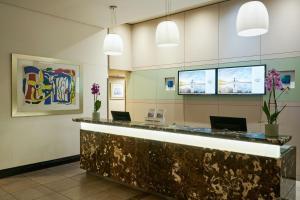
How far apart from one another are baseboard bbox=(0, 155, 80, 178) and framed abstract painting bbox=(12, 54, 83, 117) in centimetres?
103

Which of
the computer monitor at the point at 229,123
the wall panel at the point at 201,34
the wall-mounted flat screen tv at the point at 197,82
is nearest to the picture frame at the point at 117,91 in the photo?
the wall-mounted flat screen tv at the point at 197,82

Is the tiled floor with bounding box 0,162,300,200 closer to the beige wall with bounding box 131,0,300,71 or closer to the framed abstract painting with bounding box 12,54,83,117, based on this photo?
A: the framed abstract painting with bounding box 12,54,83,117

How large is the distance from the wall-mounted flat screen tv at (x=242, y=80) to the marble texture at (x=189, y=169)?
2.00 meters

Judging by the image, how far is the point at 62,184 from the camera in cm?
407

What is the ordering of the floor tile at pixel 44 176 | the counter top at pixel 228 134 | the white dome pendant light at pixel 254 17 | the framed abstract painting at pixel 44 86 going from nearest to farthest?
the counter top at pixel 228 134 → the white dome pendant light at pixel 254 17 → the floor tile at pixel 44 176 → the framed abstract painting at pixel 44 86

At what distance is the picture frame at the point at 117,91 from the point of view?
6.86 m

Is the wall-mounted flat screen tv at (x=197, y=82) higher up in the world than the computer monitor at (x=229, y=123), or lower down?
higher up

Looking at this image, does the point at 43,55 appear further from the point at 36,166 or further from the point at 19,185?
the point at 19,185

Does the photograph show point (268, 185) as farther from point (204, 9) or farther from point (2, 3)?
point (2, 3)

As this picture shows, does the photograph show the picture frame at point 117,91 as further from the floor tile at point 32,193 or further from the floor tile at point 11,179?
the floor tile at point 32,193

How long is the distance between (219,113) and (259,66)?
132cm

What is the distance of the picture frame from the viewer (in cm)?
686

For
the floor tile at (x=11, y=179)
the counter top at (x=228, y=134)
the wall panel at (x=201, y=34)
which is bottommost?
the floor tile at (x=11, y=179)

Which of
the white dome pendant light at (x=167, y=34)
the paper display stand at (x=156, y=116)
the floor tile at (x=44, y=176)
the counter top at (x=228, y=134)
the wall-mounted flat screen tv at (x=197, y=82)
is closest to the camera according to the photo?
the counter top at (x=228, y=134)
